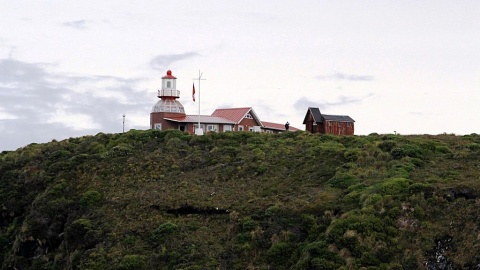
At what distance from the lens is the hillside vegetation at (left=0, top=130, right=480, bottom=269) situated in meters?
36.1

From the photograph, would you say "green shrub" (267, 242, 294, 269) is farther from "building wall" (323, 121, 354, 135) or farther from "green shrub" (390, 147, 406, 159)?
"building wall" (323, 121, 354, 135)

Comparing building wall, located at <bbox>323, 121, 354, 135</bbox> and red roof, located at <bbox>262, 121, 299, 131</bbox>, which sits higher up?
red roof, located at <bbox>262, 121, 299, 131</bbox>

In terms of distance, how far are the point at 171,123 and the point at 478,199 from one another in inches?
1395

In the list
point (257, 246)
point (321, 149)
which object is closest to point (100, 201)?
point (257, 246)

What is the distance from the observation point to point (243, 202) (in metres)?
43.4

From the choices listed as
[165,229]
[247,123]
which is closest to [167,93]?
[247,123]

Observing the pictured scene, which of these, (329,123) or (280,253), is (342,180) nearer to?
(280,253)

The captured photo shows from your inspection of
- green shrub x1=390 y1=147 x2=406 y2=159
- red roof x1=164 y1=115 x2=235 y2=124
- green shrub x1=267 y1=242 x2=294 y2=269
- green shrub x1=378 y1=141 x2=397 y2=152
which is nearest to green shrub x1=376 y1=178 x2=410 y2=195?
green shrub x1=267 y1=242 x2=294 y2=269

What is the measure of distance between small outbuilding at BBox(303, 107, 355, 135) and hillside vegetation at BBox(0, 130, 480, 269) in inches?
282

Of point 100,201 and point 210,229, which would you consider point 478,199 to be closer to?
point 210,229

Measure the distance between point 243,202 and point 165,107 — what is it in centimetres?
2571

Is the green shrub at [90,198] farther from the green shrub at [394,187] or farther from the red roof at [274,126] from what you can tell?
the red roof at [274,126]

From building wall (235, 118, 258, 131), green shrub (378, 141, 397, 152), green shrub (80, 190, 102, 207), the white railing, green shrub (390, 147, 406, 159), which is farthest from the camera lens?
building wall (235, 118, 258, 131)

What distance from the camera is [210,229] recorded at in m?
40.8
